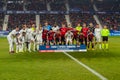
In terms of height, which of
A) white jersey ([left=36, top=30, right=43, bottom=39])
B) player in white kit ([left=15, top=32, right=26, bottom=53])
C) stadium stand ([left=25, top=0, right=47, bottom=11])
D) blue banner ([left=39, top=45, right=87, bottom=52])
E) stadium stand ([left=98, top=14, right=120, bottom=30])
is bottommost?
blue banner ([left=39, top=45, right=87, bottom=52])

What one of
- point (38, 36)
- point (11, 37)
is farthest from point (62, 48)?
point (11, 37)

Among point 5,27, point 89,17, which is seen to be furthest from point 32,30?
point 89,17

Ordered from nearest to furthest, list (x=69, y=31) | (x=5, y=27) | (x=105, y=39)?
(x=69, y=31)
(x=105, y=39)
(x=5, y=27)

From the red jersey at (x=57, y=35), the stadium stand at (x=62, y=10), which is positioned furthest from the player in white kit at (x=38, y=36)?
the stadium stand at (x=62, y=10)

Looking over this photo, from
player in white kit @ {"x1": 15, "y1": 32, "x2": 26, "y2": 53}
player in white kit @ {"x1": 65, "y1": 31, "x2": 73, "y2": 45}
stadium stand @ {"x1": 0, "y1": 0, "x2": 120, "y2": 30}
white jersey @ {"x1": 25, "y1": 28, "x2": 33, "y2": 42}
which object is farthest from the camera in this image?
stadium stand @ {"x1": 0, "y1": 0, "x2": 120, "y2": 30}

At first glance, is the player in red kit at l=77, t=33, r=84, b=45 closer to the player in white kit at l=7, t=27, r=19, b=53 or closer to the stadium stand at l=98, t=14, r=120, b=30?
the player in white kit at l=7, t=27, r=19, b=53

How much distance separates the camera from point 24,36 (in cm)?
2831

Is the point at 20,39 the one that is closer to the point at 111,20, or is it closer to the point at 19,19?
the point at 19,19

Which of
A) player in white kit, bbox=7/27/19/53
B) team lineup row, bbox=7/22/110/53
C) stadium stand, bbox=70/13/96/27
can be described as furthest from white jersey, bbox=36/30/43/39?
stadium stand, bbox=70/13/96/27

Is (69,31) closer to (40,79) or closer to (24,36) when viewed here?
(24,36)

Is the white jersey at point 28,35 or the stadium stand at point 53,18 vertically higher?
the stadium stand at point 53,18

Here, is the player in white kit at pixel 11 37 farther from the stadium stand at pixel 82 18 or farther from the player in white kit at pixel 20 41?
the stadium stand at pixel 82 18

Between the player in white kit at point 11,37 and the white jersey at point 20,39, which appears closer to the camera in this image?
the player in white kit at point 11,37

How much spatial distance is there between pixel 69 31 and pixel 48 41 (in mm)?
2009
